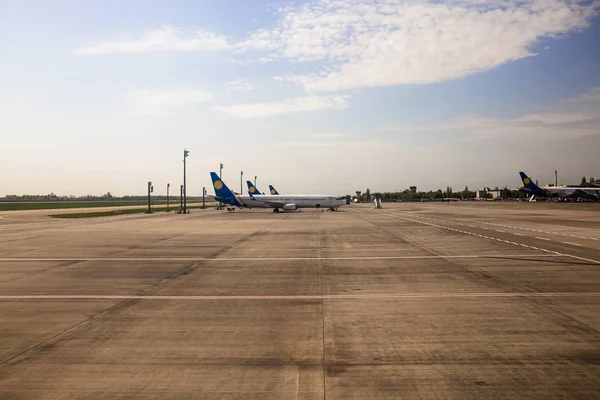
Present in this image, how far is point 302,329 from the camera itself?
8156mm

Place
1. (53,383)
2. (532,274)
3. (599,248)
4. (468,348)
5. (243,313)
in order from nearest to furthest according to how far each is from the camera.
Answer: (53,383) → (468,348) → (243,313) → (532,274) → (599,248)

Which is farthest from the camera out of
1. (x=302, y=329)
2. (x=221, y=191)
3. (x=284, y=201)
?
(x=221, y=191)

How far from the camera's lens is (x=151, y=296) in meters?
11.1

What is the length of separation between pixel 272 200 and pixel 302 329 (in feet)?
210

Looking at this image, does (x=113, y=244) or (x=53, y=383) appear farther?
(x=113, y=244)

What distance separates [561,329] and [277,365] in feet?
18.4

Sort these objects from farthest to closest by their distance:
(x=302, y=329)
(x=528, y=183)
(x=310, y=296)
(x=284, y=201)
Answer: (x=528, y=183), (x=284, y=201), (x=310, y=296), (x=302, y=329)

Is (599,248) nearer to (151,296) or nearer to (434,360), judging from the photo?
(434,360)

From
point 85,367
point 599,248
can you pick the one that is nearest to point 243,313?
point 85,367

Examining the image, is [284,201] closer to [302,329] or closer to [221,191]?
[221,191]

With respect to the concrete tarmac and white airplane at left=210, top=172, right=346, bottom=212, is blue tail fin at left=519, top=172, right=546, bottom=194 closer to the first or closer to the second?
white airplane at left=210, top=172, right=346, bottom=212

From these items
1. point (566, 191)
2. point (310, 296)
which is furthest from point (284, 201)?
point (566, 191)

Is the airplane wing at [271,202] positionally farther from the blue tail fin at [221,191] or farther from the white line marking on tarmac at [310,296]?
the white line marking on tarmac at [310,296]

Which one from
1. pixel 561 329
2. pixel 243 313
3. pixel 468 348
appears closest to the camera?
pixel 468 348
